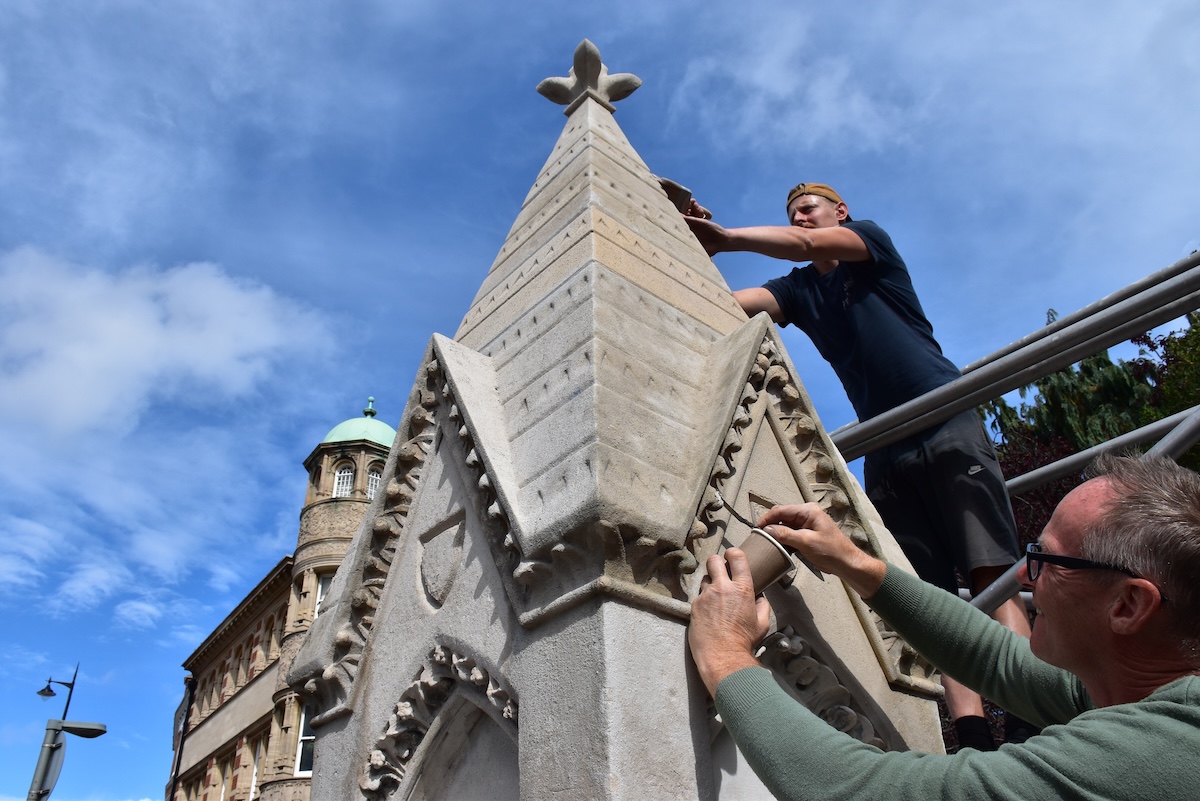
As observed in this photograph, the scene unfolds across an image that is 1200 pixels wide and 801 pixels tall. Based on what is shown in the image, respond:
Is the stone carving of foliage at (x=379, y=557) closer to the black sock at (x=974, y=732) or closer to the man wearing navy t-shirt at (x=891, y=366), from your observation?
the man wearing navy t-shirt at (x=891, y=366)

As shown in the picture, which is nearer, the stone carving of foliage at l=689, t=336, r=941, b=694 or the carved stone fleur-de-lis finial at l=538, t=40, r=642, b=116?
the stone carving of foliage at l=689, t=336, r=941, b=694

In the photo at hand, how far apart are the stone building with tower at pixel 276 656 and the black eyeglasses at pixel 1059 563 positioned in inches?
1137

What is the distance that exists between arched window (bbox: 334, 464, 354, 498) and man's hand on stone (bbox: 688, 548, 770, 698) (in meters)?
33.4

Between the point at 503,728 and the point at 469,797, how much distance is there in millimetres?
296

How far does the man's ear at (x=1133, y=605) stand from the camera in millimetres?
1486

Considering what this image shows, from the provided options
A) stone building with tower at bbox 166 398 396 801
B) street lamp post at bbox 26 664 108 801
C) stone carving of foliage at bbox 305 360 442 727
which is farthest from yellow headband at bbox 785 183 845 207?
stone building with tower at bbox 166 398 396 801

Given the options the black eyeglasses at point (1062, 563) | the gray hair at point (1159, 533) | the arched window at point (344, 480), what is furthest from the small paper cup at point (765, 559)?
the arched window at point (344, 480)

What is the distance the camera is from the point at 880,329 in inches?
149

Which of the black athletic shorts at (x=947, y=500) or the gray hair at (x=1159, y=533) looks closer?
the gray hair at (x=1159, y=533)

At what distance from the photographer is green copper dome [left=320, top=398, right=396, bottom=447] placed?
116ft

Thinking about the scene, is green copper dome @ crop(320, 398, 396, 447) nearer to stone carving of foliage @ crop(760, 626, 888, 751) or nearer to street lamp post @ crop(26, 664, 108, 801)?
street lamp post @ crop(26, 664, 108, 801)

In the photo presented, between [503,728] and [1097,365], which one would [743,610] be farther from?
[1097,365]

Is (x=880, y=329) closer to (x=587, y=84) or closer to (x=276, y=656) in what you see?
(x=587, y=84)

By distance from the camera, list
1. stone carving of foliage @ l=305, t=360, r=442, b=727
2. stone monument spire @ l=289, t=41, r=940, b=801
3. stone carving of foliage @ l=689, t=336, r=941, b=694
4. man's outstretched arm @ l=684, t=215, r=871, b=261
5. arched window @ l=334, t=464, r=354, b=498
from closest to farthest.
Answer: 1. stone monument spire @ l=289, t=41, r=940, b=801
2. stone carving of foliage @ l=689, t=336, r=941, b=694
3. stone carving of foliage @ l=305, t=360, r=442, b=727
4. man's outstretched arm @ l=684, t=215, r=871, b=261
5. arched window @ l=334, t=464, r=354, b=498
